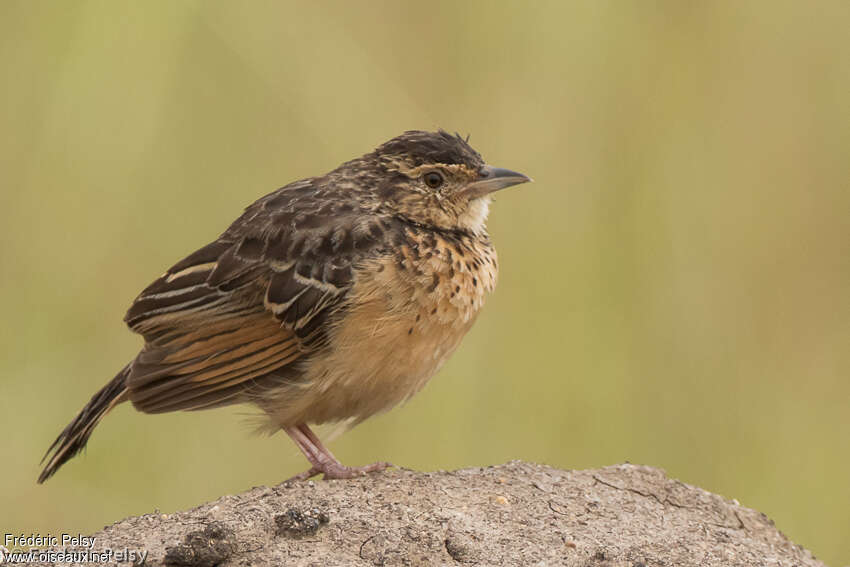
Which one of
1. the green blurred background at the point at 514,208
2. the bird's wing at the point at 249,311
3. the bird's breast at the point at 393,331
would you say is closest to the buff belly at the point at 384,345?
the bird's breast at the point at 393,331

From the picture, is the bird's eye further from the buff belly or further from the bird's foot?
the bird's foot

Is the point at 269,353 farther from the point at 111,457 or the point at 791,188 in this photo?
the point at 791,188

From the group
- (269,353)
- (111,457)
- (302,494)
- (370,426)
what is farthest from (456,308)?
(111,457)

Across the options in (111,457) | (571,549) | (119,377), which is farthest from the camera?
(111,457)

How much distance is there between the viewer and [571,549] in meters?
5.57

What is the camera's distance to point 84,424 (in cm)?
675

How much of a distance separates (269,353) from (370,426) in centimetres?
198

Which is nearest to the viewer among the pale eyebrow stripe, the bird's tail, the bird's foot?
the bird's foot

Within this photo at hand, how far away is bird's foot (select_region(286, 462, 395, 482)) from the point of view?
20.7 ft

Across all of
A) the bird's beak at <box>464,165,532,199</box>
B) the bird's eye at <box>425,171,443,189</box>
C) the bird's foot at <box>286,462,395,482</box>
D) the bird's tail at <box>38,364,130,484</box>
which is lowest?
the bird's tail at <box>38,364,130,484</box>

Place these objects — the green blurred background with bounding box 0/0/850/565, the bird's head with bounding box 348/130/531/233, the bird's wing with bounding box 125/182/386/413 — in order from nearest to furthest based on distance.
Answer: the bird's wing with bounding box 125/182/386/413 < the bird's head with bounding box 348/130/531/233 < the green blurred background with bounding box 0/0/850/565

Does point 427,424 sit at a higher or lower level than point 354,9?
lower

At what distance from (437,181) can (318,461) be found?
4.65 feet

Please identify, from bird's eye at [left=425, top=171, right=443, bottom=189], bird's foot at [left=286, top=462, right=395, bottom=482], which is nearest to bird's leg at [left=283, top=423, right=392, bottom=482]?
bird's foot at [left=286, top=462, right=395, bottom=482]
